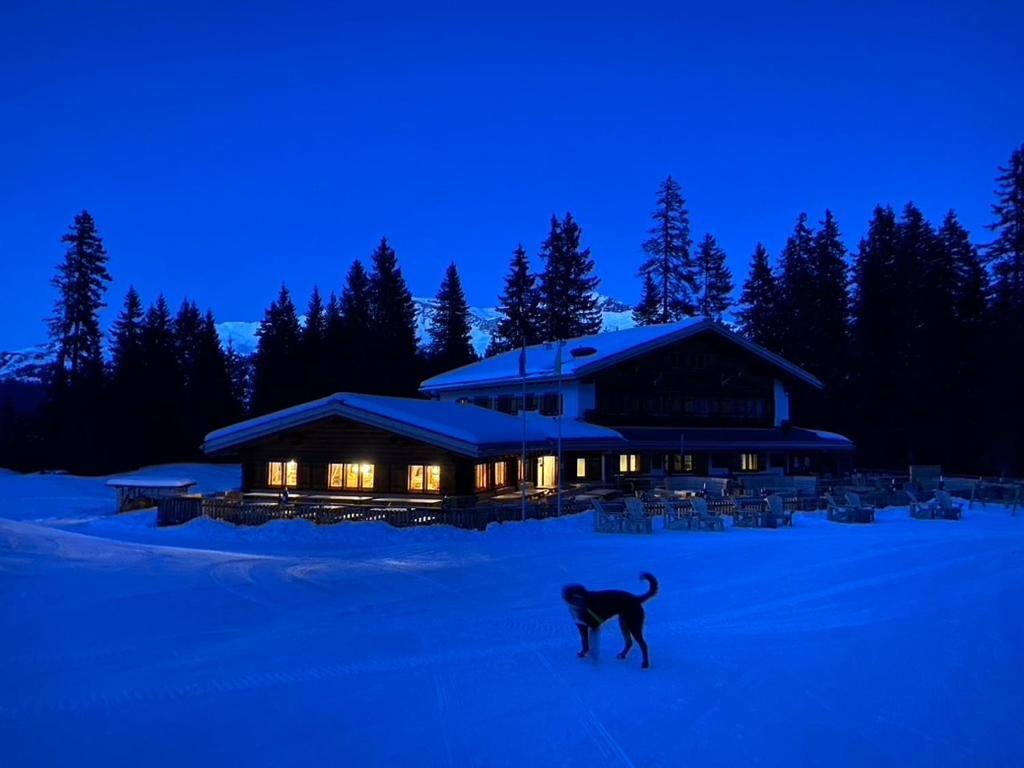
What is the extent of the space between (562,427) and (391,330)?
30735 millimetres

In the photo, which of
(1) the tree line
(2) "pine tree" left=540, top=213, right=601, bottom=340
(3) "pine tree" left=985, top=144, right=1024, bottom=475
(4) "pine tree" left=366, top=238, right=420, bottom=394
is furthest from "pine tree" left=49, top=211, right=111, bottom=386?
(3) "pine tree" left=985, top=144, right=1024, bottom=475

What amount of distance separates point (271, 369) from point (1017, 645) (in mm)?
49292

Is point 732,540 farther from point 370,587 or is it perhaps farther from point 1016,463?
point 1016,463

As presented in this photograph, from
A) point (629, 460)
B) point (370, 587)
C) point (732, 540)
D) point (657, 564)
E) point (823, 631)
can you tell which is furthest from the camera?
point (629, 460)

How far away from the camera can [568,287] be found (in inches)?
2596

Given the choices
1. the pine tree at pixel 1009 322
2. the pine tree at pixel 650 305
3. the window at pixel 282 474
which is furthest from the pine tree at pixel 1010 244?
the window at pixel 282 474

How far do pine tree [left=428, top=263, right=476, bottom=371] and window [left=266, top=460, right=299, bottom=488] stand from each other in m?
35.1

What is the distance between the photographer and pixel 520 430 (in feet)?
95.8

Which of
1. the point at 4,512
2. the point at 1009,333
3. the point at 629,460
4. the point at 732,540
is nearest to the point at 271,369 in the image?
the point at 4,512

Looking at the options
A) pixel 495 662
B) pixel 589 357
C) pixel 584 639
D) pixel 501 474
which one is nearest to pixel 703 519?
pixel 501 474

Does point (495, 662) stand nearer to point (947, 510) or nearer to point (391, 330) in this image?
point (947, 510)

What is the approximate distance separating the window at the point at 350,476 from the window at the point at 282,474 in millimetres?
1501

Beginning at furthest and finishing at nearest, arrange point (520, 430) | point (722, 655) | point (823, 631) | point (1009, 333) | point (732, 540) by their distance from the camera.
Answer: point (1009, 333)
point (520, 430)
point (732, 540)
point (823, 631)
point (722, 655)

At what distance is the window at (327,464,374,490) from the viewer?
26453 millimetres
